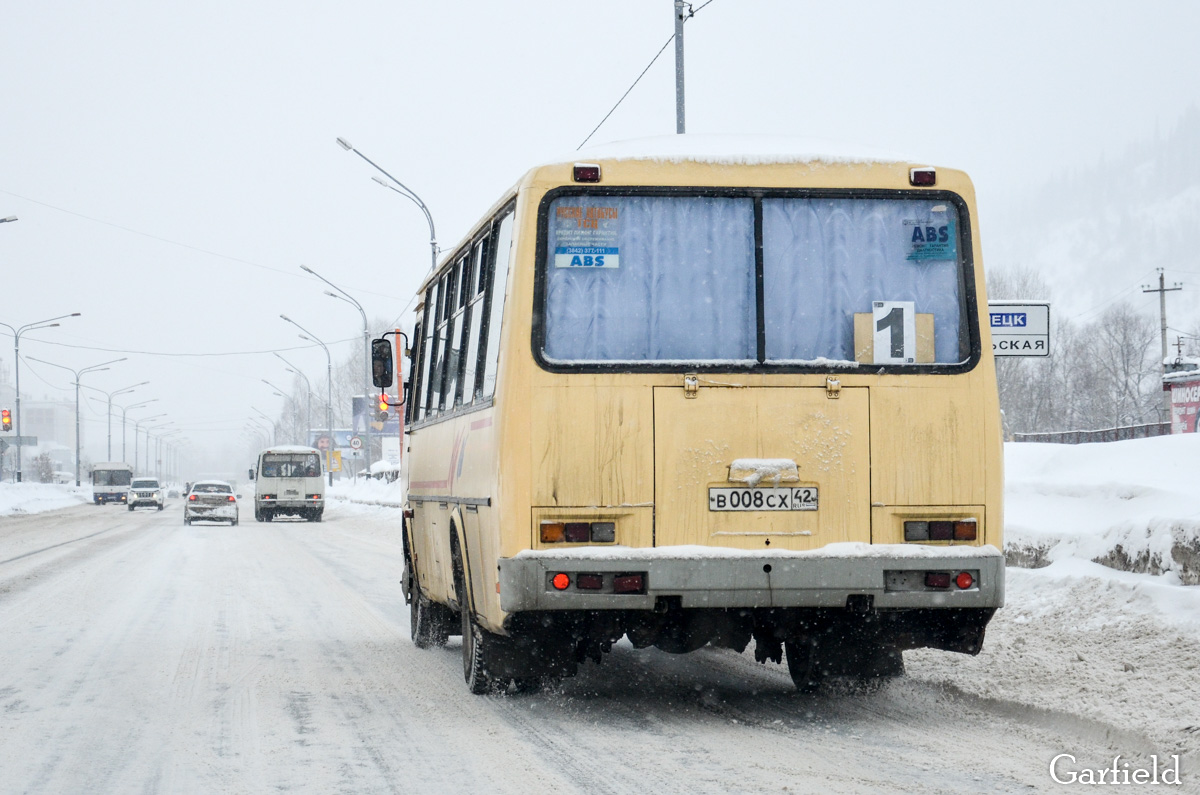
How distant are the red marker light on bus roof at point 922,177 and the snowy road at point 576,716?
2.69 meters

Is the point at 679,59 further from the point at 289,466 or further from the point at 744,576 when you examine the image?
the point at 289,466

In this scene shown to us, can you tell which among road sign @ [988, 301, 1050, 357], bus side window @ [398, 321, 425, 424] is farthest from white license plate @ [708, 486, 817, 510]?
bus side window @ [398, 321, 425, 424]

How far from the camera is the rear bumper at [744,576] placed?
6816 mm

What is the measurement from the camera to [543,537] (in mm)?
6855

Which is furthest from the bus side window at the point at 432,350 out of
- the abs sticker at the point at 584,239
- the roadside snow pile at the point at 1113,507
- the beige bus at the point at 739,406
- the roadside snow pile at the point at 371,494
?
the roadside snow pile at the point at 371,494

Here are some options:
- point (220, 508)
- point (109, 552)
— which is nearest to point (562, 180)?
point (109, 552)

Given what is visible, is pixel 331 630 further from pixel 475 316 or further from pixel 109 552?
pixel 109 552

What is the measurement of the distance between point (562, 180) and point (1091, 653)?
3998mm

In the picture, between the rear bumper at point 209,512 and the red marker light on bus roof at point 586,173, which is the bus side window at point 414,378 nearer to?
the red marker light on bus roof at point 586,173

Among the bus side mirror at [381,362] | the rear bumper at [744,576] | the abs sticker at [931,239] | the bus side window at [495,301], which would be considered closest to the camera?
the rear bumper at [744,576]

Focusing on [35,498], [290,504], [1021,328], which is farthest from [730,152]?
[35,498]

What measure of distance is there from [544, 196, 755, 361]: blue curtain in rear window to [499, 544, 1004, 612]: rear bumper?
38.8 inches

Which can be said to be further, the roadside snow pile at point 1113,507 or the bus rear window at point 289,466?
the bus rear window at point 289,466

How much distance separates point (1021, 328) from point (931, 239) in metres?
4.20
